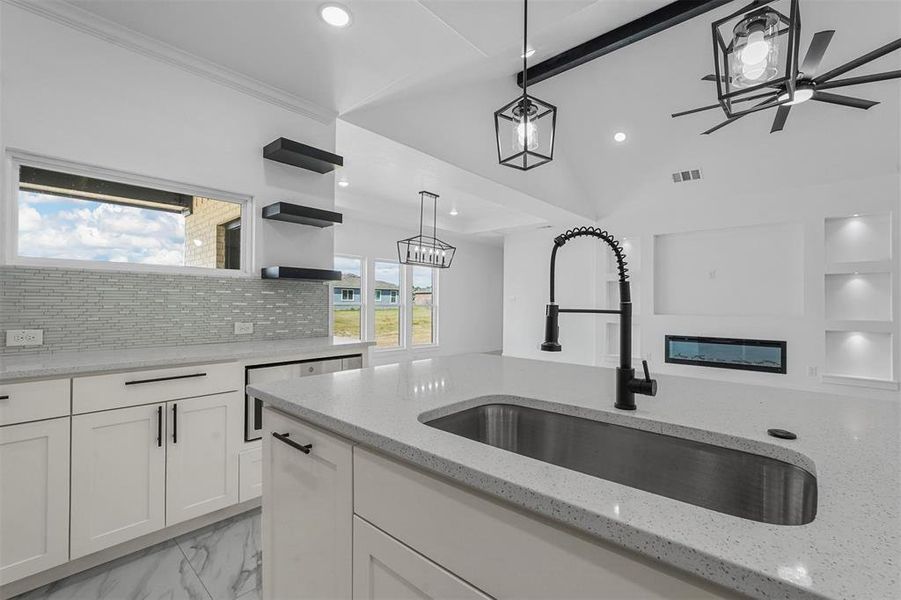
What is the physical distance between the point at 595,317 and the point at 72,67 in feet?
21.1

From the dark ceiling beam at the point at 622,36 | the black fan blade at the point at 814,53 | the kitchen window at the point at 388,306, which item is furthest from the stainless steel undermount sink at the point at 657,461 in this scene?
the kitchen window at the point at 388,306

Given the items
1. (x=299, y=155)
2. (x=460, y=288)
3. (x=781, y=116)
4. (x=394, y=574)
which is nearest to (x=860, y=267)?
(x=781, y=116)

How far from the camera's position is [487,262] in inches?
373

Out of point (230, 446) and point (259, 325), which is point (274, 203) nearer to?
point (259, 325)

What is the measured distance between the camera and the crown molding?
210 cm

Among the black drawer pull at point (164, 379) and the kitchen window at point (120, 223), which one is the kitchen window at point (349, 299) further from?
the black drawer pull at point (164, 379)

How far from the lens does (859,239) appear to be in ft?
15.1

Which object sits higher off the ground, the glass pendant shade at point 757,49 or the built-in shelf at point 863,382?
the glass pendant shade at point 757,49

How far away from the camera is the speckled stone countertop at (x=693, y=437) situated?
17.6 inches

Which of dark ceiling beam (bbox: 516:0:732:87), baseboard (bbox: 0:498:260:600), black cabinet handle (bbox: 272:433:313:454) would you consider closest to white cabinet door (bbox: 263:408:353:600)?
black cabinet handle (bbox: 272:433:313:454)

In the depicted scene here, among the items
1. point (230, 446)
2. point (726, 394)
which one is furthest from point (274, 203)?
point (726, 394)

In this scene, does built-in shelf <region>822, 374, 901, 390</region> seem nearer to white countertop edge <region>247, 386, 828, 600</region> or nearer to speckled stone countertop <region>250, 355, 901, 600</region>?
speckled stone countertop <region>250, 355, 901, 600</region>

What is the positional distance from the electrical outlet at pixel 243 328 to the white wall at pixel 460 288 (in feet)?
13.2

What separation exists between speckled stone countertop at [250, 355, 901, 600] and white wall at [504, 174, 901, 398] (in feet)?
15.3
